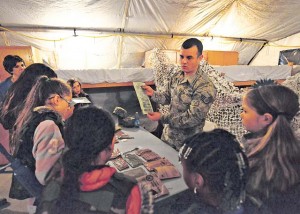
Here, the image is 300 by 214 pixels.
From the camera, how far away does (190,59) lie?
127 centimetres

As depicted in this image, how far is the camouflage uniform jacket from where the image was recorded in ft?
4.03

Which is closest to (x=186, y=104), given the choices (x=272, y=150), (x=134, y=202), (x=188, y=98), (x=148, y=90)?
(x=188, y=98)

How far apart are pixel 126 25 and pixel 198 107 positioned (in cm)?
→ 248

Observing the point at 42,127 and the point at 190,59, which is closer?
the point at 42,127

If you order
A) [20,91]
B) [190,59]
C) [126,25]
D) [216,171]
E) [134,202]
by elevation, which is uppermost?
[126,25]

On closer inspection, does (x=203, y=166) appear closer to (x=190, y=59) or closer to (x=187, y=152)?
(x=187, y=152)

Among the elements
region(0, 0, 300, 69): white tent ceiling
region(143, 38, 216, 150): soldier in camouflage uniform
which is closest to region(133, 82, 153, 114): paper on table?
region(143, 38, 216, 150): soldier in camouflage uniform

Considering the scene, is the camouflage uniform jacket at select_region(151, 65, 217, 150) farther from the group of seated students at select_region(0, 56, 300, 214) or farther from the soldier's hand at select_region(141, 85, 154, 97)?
the group of seated students at select_region(0, 56, 300, 214)

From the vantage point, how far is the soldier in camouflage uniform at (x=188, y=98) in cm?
123

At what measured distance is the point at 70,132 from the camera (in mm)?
552

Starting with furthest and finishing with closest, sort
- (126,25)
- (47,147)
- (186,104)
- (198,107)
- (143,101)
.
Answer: (126,25) → (143,101) → (186,104) → (198,107) → (47,147)

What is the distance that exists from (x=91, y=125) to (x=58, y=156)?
0.79ft

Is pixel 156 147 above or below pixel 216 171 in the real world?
below

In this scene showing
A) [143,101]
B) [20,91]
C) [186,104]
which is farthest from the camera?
[143,101]
